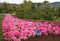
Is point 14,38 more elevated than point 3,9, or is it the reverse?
point 14,38

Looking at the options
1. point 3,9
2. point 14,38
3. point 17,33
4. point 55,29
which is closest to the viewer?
point 14,38

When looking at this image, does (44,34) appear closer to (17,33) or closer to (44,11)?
(17,33)

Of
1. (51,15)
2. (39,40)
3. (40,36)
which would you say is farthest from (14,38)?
(51,15)

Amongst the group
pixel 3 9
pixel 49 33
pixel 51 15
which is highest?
pixel 49 33

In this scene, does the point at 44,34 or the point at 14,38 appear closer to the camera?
the point at 14,38

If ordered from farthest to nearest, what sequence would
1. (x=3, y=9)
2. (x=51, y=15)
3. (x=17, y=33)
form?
(x=3, y=9)
(x=51, y=15)
(x=17, y=33)

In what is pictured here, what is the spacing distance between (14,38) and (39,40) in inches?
31.4

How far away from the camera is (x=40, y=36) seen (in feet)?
22.2

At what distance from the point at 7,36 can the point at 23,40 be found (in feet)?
1.62

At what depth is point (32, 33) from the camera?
676 centimetres

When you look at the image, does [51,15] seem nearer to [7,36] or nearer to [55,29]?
[55,29]

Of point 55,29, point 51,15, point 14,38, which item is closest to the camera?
point 14,38

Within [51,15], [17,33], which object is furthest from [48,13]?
[17,33]

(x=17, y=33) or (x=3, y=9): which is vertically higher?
(x=17, y=33)
